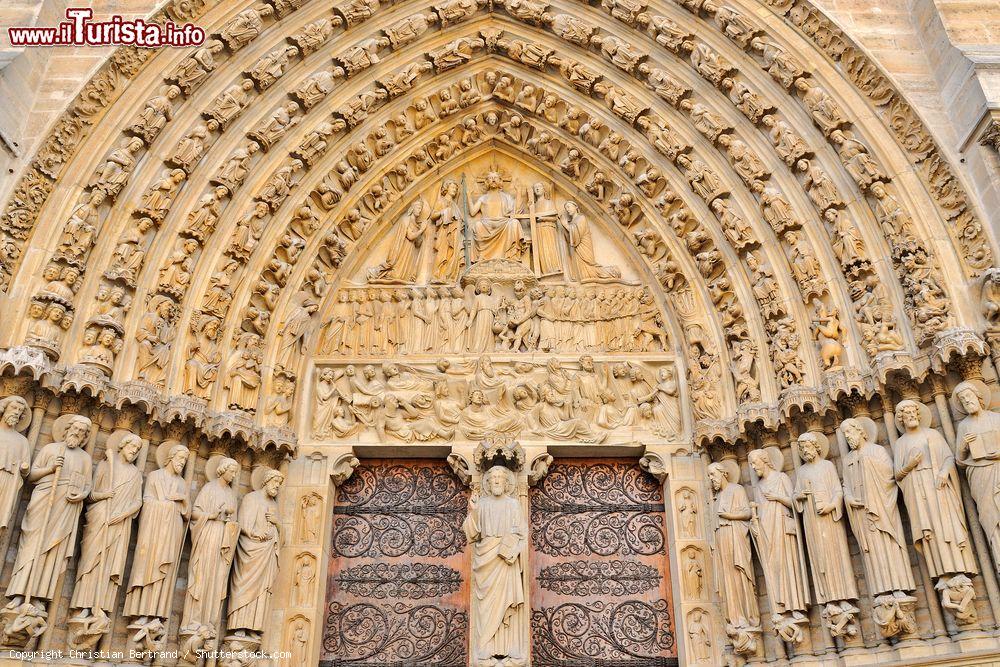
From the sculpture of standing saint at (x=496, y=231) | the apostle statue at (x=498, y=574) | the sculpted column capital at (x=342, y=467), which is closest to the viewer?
the apostle statue at (x=498, y=574)

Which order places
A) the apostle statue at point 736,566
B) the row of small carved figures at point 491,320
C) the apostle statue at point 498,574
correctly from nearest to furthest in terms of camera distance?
the apostle statue at point 736,566, the apostle statue at point 498,574, the row of small carved figures at point 491,320

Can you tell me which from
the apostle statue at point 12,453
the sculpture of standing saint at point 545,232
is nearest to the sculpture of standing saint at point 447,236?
the sculpture of standing saint at point 545,232

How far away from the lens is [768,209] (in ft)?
25.8

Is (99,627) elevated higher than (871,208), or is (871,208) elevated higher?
(871,208)

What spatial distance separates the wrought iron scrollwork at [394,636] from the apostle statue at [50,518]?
2.45 m

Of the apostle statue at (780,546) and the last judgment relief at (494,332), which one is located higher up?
the last judgment relief at (494,332)

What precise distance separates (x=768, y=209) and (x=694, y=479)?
2610 millimetres

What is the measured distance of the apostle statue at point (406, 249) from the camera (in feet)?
29.4

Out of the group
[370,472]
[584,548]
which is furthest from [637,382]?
[370,472]

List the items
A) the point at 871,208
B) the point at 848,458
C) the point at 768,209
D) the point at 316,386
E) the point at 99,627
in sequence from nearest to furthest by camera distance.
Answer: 1. the point at 99,627
2. the point at 848,458
3. the point at 871,208
4. the point at 768,209
5. the point at 316,386

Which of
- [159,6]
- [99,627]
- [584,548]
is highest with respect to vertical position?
[159,6]

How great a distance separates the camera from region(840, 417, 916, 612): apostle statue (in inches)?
243

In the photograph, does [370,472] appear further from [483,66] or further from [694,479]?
[483,66]
